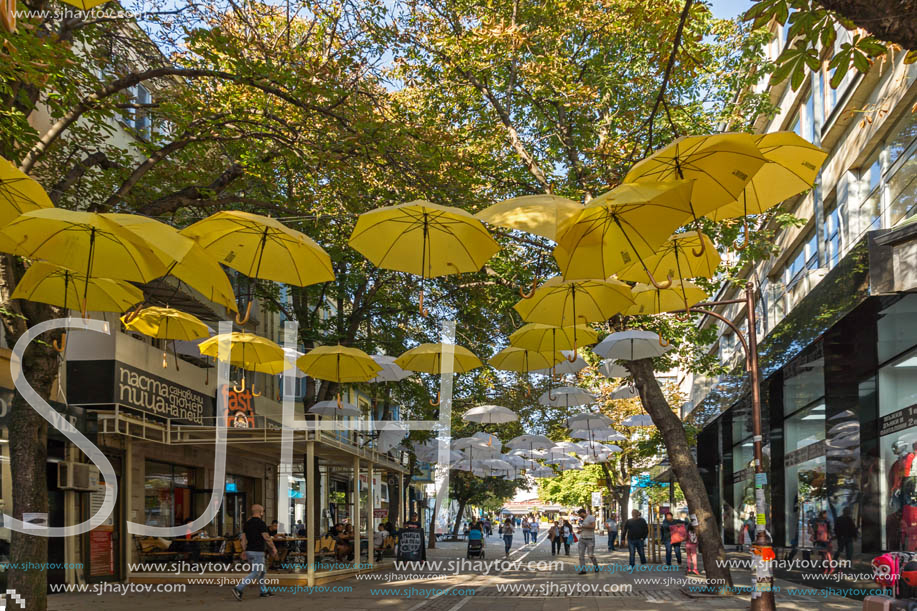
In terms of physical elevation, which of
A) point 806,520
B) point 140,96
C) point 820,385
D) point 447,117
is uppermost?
point 140,96

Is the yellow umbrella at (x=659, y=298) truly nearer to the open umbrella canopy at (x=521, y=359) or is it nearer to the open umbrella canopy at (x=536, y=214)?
the open umbrella canopy at (x=521, y=359)

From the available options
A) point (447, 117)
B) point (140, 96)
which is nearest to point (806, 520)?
point (447, 117)

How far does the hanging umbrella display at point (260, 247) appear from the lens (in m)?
9.45

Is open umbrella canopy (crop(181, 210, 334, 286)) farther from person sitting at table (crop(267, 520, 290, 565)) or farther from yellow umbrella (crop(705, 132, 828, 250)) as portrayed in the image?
person sitting at table (crop(267, 520, 290, 565))

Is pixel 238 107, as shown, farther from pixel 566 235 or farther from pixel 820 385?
pixel 820 385

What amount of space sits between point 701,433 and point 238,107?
28796 millimetres

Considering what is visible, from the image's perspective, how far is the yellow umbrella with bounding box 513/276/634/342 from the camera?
42.0 ft

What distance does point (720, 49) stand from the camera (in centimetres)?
1800

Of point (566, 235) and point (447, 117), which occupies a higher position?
point (447, 117)

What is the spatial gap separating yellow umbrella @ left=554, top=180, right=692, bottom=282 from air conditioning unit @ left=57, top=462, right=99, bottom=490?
13.3 m

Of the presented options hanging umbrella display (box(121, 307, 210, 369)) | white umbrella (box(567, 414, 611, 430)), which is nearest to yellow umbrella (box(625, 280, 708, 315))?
hanging umbrella display (box(121, 307, 210, 369))

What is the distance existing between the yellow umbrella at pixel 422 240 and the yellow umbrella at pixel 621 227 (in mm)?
1466

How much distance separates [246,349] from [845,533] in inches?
481

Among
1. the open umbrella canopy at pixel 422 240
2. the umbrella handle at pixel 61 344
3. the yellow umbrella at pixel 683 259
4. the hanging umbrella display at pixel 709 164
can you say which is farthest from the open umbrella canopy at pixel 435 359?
the hanging umbrella display at pixel 709 164
